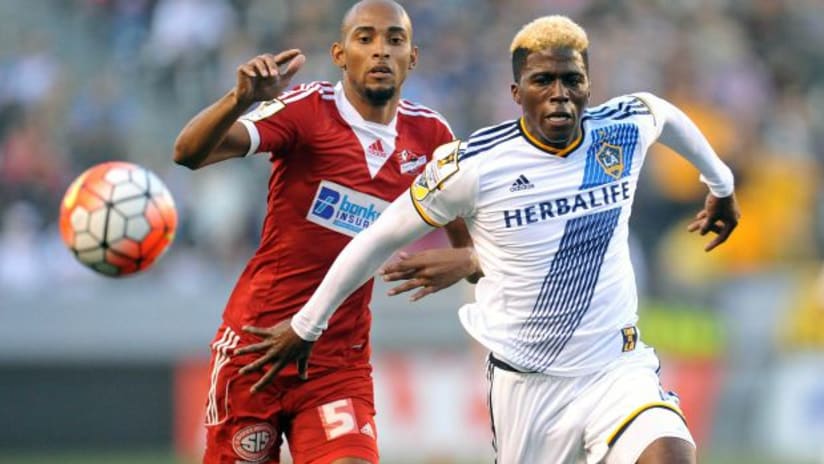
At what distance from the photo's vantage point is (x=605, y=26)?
1886cm

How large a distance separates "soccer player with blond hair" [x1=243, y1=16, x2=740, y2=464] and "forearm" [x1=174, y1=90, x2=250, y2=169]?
0.72 metres

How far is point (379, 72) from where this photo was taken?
7.25m

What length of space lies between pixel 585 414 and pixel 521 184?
3.41 ft

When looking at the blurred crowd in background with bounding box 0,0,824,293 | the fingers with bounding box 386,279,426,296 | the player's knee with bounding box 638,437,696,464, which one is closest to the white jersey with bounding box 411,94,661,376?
the fingers with bounding box 386,279,426,296

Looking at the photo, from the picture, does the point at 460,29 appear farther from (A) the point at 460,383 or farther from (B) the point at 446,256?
(B) the point at 446,256

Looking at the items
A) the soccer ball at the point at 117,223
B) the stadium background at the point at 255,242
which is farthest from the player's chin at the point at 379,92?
the stadium background at the point at 255,242

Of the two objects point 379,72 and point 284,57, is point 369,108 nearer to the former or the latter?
point 379,72

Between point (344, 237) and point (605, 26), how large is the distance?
12.1 metres

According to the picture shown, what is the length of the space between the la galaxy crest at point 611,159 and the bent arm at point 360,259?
2.66 ft

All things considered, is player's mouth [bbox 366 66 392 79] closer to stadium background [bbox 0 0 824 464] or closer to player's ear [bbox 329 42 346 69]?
player's ear [bbox 329 42 346 69]

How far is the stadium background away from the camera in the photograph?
14492 millimetres

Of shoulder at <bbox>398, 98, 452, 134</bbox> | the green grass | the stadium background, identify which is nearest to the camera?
shoulder at <bbox>398, 98, 452, 134</bbox>

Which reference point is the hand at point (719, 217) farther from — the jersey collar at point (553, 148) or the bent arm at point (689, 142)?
the jersey collar at point (553, 148)

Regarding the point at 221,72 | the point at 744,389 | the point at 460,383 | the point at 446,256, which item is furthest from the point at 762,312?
the point at 446,256
